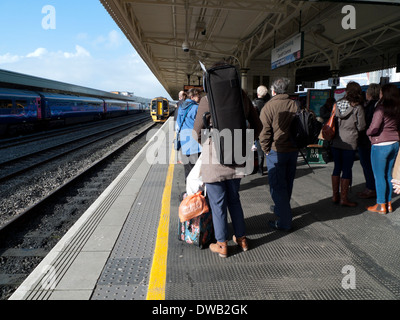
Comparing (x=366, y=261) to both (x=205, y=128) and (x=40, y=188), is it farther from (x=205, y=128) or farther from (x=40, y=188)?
(x=40, y=188)

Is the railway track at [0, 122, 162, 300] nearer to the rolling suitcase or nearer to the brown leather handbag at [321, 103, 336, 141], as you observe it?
the rolling suitcase

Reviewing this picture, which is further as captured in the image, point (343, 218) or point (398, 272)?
point (343, 218)

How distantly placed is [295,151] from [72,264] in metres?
2.81

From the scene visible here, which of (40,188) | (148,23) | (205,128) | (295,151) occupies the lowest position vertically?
(40,188)

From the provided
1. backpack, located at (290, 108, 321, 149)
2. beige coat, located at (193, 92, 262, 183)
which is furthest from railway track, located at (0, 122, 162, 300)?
backpack, located at (290, 108, 321, 149)

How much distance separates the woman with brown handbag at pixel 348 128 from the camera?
158 inches

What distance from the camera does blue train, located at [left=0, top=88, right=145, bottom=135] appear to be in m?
15.2

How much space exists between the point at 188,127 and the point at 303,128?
1774 mm

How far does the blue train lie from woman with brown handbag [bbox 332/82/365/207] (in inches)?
638

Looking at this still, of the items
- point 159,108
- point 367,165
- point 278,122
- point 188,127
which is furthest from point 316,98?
point 159,108

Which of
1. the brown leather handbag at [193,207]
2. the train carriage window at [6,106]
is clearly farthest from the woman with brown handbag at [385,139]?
the train carriage window at [6,106]

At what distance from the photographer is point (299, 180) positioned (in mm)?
5820

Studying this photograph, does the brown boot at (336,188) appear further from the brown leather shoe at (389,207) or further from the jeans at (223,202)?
the jeans at (223,202)
